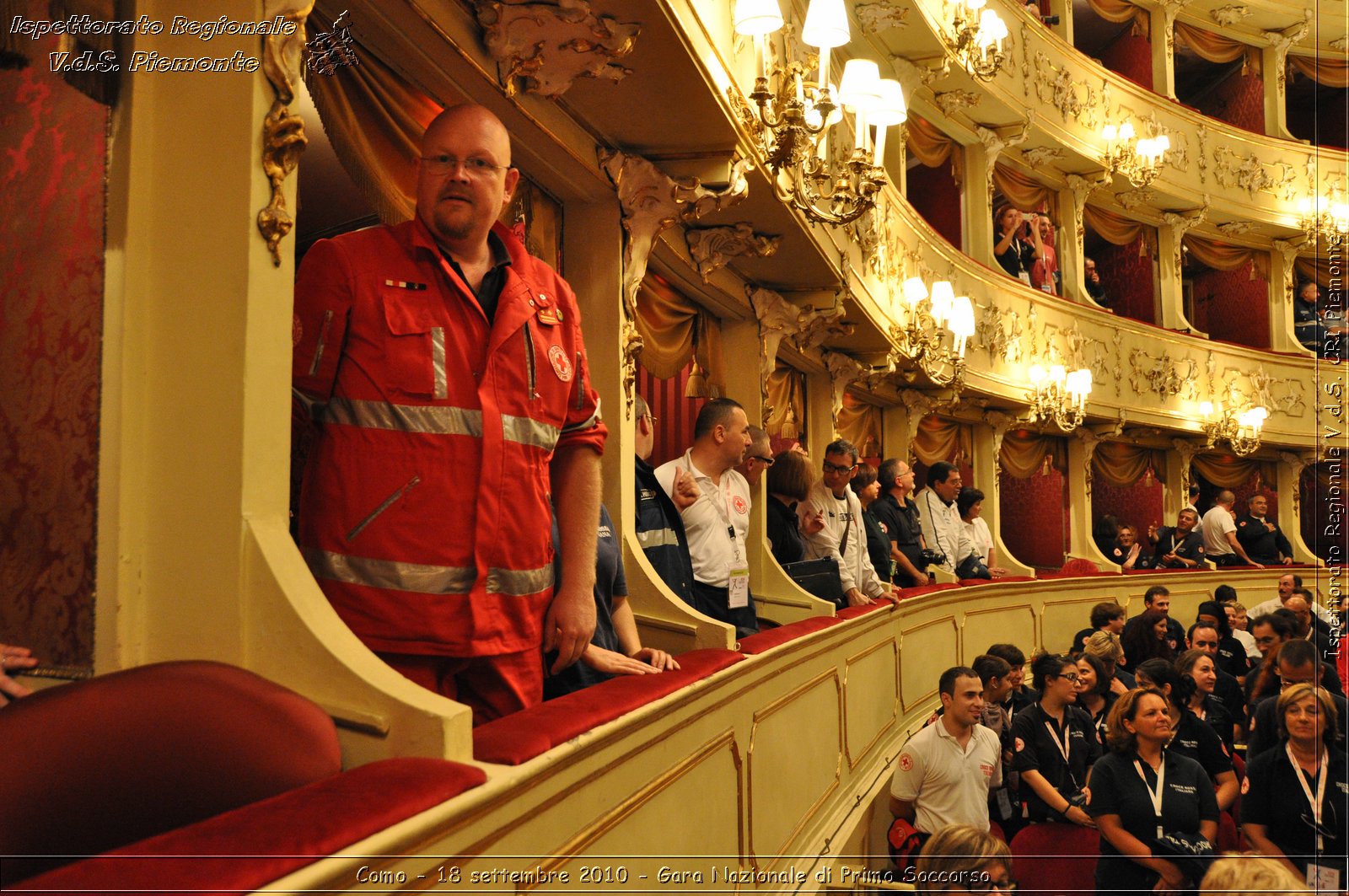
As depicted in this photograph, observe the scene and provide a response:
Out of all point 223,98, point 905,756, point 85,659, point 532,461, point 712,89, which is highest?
point 712,89

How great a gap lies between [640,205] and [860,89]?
47.6 inches

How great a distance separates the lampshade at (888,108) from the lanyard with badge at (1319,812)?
2.86m

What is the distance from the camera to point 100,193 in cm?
188

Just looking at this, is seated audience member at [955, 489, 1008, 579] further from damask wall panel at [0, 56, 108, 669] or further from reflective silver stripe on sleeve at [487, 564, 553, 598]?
damask wall panel at [0, 56, 108, 669]

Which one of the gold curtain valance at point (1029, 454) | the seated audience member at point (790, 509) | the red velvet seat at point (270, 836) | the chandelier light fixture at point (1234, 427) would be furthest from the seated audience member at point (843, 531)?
the chandelier light fixture at point (1234, 427)

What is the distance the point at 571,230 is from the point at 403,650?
A: 2355 mm

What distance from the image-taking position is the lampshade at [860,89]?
4.68 meters

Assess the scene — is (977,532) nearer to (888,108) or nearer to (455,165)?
(888,108)

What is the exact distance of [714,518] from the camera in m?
4.51

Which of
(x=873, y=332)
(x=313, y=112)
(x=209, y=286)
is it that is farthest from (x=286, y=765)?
(x=873, y=332)

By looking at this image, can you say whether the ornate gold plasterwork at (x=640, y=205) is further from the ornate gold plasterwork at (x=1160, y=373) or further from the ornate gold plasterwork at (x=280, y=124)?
the ornate gold plasterwork at (x=1160, y=373)

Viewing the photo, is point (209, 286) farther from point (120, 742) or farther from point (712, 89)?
point (712, 89)

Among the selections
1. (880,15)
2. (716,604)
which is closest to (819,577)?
(716,604)

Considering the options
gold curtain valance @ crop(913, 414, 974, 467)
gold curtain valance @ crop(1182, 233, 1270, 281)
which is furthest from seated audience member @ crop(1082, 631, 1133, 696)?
gold curtain valance @ crop(1182, 233, 1270, 281)
